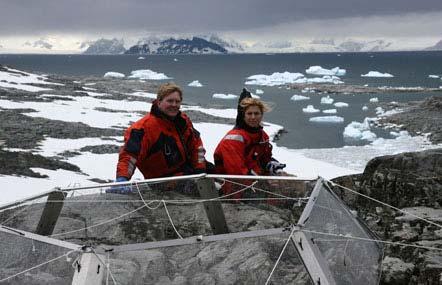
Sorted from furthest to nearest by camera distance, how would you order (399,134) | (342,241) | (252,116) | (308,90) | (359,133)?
(308,90), (399,134), (359,133), (252,116), (342,241)

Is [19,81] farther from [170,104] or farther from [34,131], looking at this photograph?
[170,104]

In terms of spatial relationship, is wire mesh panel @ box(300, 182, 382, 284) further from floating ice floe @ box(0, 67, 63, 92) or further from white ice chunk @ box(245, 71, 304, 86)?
white ice chunk @ box(245, 71, 304, 86)

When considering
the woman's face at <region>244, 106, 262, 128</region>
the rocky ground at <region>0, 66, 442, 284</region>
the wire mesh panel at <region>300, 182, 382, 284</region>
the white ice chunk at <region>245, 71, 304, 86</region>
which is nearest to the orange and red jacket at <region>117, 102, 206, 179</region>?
the woman's face at <region>244, 106, 262, 128</region>

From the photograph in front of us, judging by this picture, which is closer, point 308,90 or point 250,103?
point 250,103

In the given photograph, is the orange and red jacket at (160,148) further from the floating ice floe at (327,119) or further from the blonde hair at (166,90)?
the floating ice floe at (327,119)

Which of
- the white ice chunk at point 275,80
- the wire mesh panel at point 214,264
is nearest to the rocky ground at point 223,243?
the wire mesh panel at point 214,264

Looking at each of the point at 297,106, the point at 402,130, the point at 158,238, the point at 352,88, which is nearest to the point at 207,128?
the point at 402,130

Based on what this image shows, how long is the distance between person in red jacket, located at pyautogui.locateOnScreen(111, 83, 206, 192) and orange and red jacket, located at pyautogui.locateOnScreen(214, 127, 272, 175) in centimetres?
31

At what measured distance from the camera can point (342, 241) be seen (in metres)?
3.03

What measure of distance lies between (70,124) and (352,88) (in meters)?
42.4

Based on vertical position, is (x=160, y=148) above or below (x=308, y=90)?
above

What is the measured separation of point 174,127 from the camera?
16.1 feet

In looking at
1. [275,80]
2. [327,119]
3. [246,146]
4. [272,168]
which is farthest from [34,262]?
[275,80]

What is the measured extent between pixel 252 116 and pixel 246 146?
300 mm
